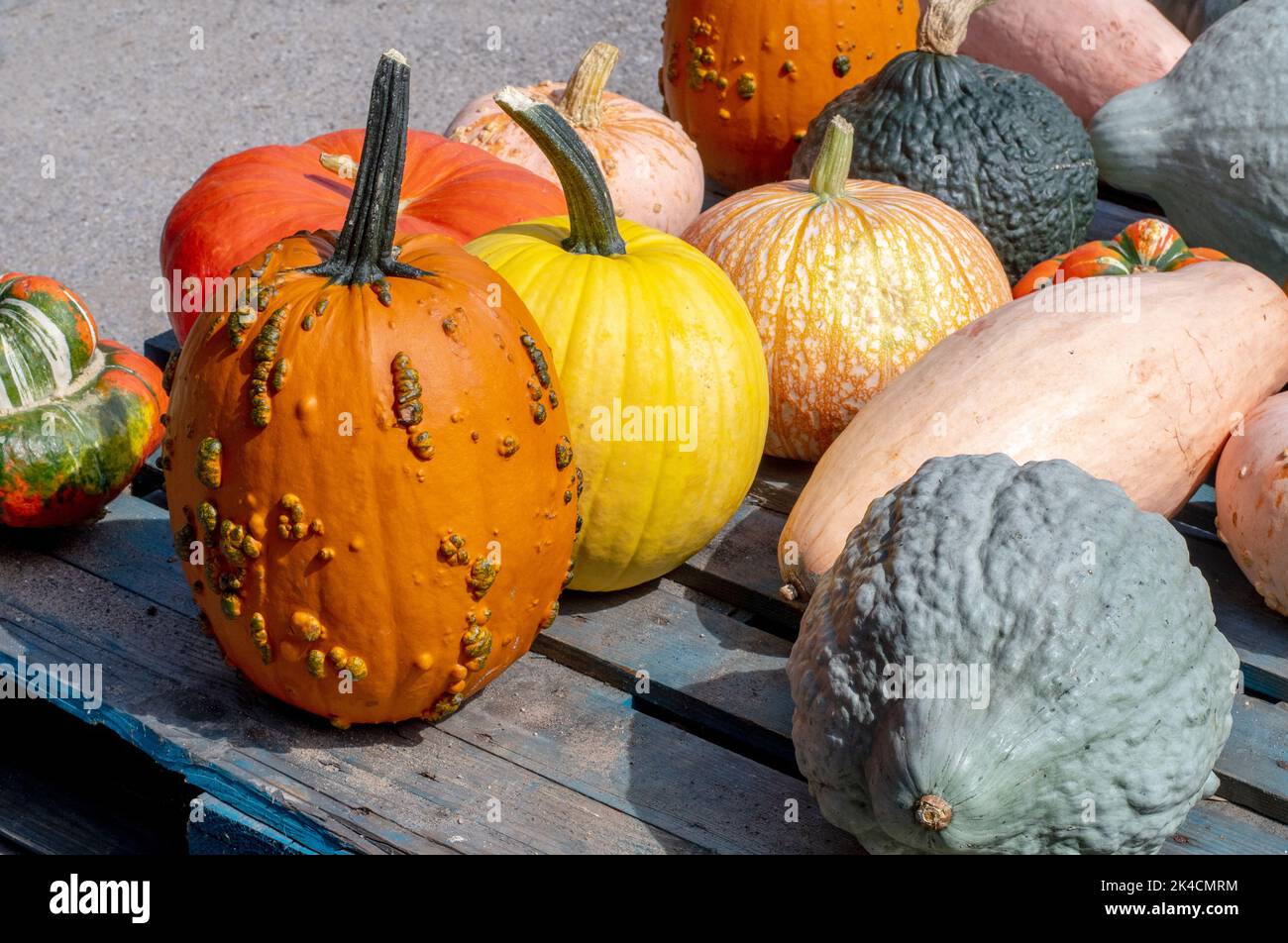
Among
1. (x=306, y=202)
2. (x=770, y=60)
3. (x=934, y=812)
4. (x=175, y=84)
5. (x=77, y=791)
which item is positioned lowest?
(x=77, y=791)

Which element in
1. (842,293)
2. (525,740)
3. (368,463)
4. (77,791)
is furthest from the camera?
(842,293)

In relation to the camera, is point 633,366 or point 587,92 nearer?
point 633,366

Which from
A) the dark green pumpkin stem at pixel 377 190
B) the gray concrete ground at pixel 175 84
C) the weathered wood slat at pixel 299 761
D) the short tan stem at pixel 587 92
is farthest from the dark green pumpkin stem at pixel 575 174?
the gray concrete ground at pixel 175 84

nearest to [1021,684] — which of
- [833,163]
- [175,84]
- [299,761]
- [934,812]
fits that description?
[934,812]

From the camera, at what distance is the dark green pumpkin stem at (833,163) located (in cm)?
267

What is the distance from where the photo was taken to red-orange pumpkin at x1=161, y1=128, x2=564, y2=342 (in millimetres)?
2658

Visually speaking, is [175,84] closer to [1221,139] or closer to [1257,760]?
[1221,139]

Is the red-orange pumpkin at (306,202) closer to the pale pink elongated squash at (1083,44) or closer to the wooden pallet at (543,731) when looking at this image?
the wooden pallet at (543,731)

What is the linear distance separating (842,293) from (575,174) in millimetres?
645

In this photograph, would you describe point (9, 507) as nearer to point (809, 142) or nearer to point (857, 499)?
point (857, 499)

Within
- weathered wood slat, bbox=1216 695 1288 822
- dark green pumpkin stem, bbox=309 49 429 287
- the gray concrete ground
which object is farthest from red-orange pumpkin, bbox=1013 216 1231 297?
the gray concrete ground

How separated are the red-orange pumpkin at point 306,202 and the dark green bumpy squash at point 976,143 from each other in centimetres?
78

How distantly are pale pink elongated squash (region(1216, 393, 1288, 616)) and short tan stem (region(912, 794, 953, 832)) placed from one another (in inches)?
36.3

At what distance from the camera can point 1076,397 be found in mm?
2314
